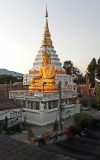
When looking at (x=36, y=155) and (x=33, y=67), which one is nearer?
(x=36, y=155)

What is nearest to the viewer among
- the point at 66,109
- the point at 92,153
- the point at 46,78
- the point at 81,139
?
the point at 92,153

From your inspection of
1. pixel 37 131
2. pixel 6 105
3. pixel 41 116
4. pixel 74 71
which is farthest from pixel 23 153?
pixel 74 71

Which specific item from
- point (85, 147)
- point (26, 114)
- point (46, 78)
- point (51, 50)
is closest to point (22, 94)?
point (26, 114)

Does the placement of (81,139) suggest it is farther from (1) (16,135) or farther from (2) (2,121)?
(2) (2,121)

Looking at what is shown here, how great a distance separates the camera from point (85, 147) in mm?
15211

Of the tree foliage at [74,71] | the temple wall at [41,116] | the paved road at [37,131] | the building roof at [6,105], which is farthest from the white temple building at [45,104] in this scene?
the tree foliage at [74,71]

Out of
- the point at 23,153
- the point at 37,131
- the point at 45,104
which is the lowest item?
the point at 37,131

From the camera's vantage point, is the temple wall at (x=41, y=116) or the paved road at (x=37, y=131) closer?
the paved road at (x=37, y=131)

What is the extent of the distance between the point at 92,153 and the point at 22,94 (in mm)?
12182

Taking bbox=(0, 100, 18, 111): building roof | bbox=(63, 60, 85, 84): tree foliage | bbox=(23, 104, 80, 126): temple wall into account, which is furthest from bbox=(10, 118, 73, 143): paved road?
bbox=(63, 60, 85, 84): tree foliage

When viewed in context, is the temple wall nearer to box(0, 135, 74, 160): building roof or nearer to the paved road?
the paved road

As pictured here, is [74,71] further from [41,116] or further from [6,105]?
[6,105]

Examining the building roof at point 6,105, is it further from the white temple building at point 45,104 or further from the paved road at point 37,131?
the paved road at point 37,131

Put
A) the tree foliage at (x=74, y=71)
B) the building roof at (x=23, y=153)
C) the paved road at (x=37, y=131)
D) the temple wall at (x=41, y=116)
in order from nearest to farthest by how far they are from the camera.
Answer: the building roof at (x=23, y=153) < the paved road at (x=37, y=131) < the temple wall at (x=41, y=116) < the tree foliage at (x=74, y=71)
